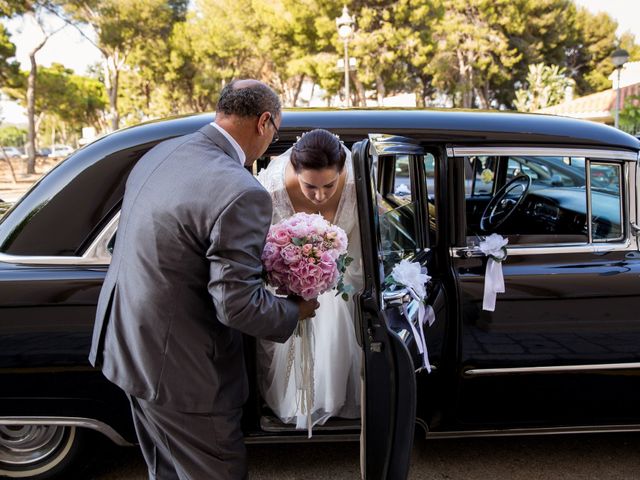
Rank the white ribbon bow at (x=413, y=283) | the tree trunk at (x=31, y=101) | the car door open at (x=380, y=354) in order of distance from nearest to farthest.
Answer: the car door open at (x=380, y=354), the white ribbon bow at (x=413, y=283), the tree trunk at (x=31, y=101)

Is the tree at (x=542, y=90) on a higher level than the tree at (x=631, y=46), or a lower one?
lower

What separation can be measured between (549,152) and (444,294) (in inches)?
32.4

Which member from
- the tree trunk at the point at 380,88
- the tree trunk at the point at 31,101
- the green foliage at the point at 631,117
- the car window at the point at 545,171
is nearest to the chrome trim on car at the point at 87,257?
the car window at the point at 545,171

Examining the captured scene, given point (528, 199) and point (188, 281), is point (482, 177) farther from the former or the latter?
point (188, 281)

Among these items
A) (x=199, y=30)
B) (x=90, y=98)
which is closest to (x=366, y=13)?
(x=199, y=30)

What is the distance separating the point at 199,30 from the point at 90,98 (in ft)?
87.0

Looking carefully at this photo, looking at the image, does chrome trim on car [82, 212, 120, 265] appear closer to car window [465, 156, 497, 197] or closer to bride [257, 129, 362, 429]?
bride [257, 129, 362, 429]

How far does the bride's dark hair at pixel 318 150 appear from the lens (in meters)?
2.42

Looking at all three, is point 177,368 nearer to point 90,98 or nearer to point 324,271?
point 324,271

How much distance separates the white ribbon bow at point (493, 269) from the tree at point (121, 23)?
23.3 meters

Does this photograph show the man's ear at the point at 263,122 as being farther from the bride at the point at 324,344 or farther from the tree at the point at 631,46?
the tree at the point at 631,46

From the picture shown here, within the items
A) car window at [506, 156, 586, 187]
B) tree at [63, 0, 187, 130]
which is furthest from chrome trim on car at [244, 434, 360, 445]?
tree at [63, 0, 187, 130]

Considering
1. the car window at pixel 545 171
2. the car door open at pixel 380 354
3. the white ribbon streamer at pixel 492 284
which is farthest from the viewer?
the car window at pixel 545 171

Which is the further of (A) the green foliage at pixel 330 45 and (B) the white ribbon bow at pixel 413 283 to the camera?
(A) the green foliage at pixel 330 45
